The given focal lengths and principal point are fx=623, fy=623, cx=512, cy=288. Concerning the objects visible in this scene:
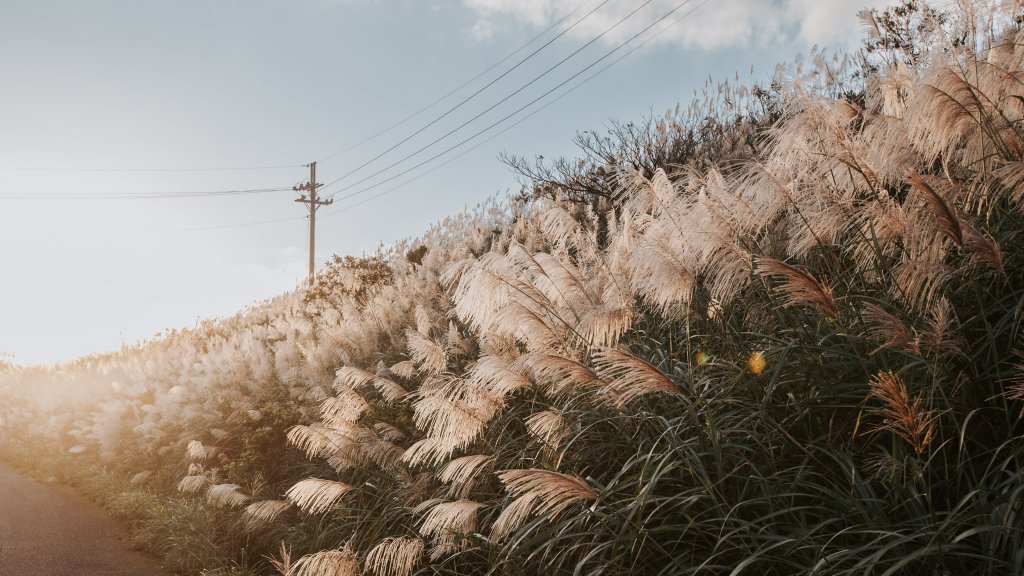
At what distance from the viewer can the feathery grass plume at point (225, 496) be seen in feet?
18.7

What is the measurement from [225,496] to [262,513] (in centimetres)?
101

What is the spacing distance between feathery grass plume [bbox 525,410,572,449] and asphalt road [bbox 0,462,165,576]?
413 centimetres

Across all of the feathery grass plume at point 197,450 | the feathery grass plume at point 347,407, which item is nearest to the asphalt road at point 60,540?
the feathery grass plume at point 197,450

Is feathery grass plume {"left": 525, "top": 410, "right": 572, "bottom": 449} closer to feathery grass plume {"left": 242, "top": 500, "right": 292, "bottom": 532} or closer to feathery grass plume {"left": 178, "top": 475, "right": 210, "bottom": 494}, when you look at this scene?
feathery grass plume {"left": 242, "top": 500, "right": 292, "bottom": 532}

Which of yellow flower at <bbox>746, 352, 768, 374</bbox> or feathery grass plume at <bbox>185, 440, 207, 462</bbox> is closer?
yellow flower at <bbox>746, 352, 768, 374</bbox>

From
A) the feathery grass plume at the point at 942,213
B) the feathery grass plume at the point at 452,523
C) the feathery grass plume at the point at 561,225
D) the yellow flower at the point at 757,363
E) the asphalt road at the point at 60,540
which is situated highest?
the feathery grass plume at the point at 561,225

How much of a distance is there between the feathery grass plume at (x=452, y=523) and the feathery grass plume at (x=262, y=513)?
2030 mm

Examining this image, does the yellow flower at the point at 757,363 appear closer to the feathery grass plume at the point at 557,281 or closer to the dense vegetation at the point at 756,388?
the dense vegetation at the point at 756,388

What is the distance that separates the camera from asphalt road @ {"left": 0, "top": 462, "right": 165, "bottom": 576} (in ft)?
18.0

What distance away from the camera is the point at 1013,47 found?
333 cm

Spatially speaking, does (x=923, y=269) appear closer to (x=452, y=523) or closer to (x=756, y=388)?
(x=756, y=388)

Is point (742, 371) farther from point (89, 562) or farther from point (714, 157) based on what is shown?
point (714, 157)

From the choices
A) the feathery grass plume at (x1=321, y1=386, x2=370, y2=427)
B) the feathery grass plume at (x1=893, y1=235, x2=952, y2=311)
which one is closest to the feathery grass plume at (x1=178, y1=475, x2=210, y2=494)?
the feathery grass plume at (x1=321, y1=386, x2=370, y2=427)

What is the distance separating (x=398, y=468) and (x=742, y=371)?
2956 mm
